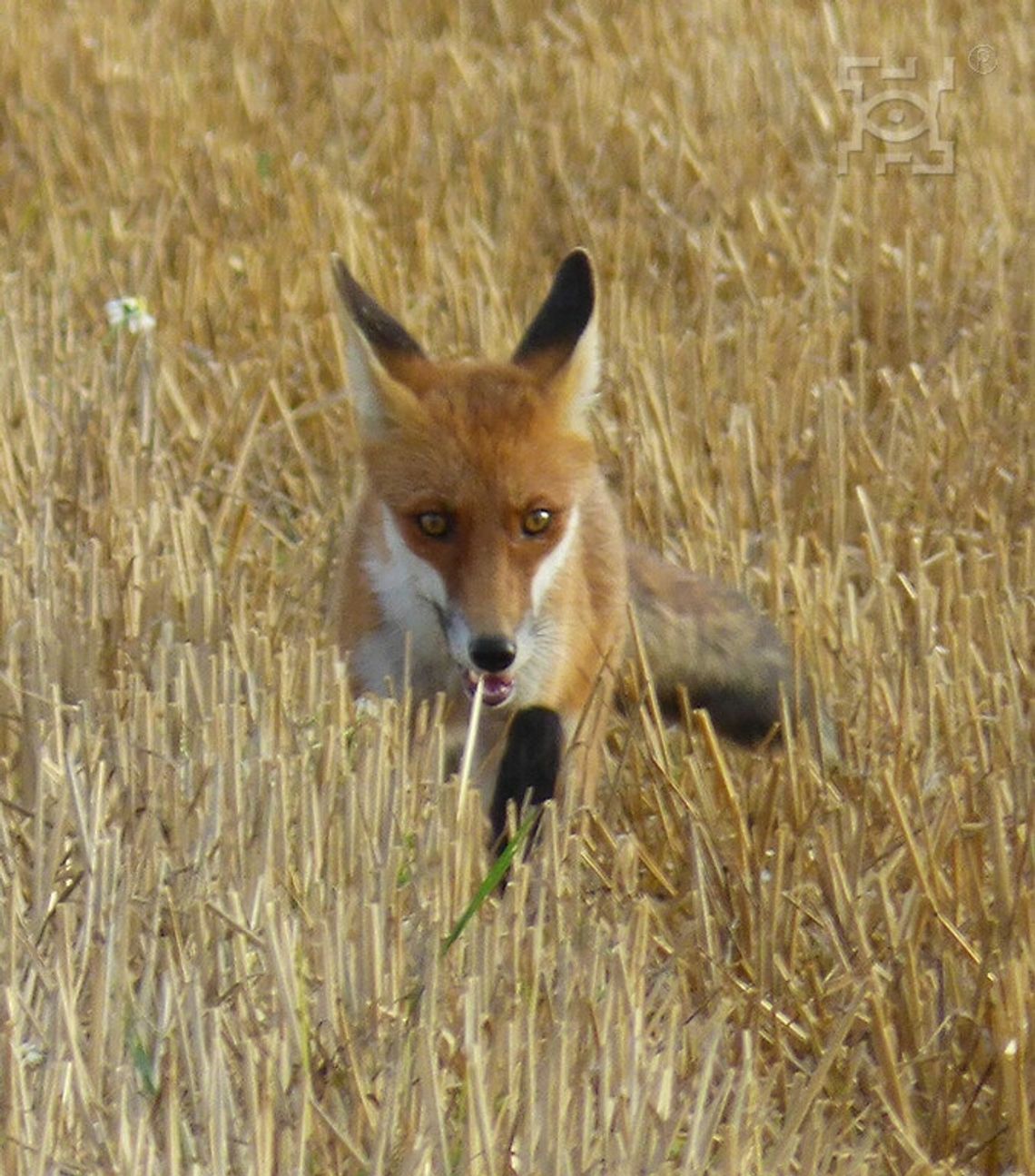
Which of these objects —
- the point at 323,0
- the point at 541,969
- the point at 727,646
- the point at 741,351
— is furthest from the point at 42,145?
the point at 541,969

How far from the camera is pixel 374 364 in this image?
14.9 feet

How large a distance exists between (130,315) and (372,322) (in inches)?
80.9

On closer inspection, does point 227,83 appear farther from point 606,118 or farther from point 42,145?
point 606,118

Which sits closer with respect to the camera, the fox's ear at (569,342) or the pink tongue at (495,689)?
the pink tongue at (495,689)

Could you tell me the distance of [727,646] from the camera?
485cm

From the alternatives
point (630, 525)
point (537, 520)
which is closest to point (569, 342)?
point (537, 520)

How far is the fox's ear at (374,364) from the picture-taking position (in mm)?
4551

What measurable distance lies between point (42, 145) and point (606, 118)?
2.26 metres
